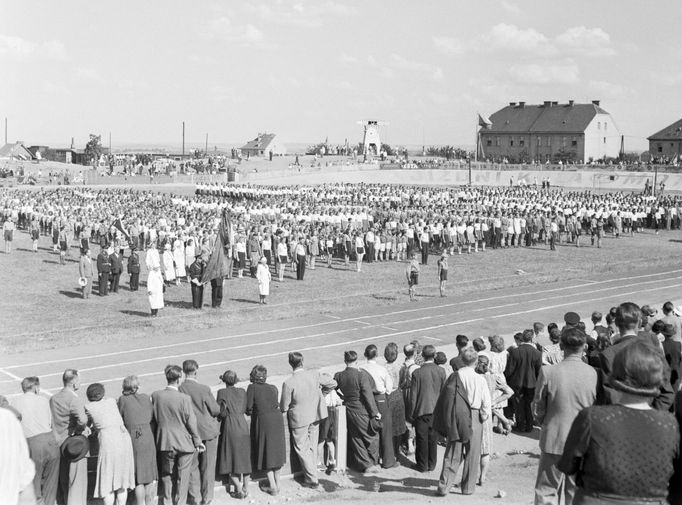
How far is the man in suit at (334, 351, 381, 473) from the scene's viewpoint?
1075 cm

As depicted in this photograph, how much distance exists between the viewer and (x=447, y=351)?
59.7ft

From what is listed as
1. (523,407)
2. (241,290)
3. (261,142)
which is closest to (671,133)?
(261,142)

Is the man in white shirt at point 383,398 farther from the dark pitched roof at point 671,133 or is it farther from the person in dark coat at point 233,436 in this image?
the dark pitched roof at point 671,133

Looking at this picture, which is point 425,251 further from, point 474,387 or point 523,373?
point 474,387

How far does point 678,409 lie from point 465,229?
114 ft

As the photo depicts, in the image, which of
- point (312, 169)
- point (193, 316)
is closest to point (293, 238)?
point (193, 316)

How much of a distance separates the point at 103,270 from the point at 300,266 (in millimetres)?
7362

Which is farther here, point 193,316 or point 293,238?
point 293,238

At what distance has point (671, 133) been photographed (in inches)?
4449

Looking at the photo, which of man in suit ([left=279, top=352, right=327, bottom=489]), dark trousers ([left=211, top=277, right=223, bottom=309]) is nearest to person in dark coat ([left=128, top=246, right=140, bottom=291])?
dark trousers ([left=211, top=277, right=223, bottom=309])

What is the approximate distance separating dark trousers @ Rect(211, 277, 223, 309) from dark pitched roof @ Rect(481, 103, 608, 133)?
326 ft

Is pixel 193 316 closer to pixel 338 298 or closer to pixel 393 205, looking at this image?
pixel 338 298

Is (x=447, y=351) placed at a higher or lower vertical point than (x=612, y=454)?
lower

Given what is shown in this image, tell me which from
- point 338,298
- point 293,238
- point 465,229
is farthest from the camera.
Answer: point 465,229
